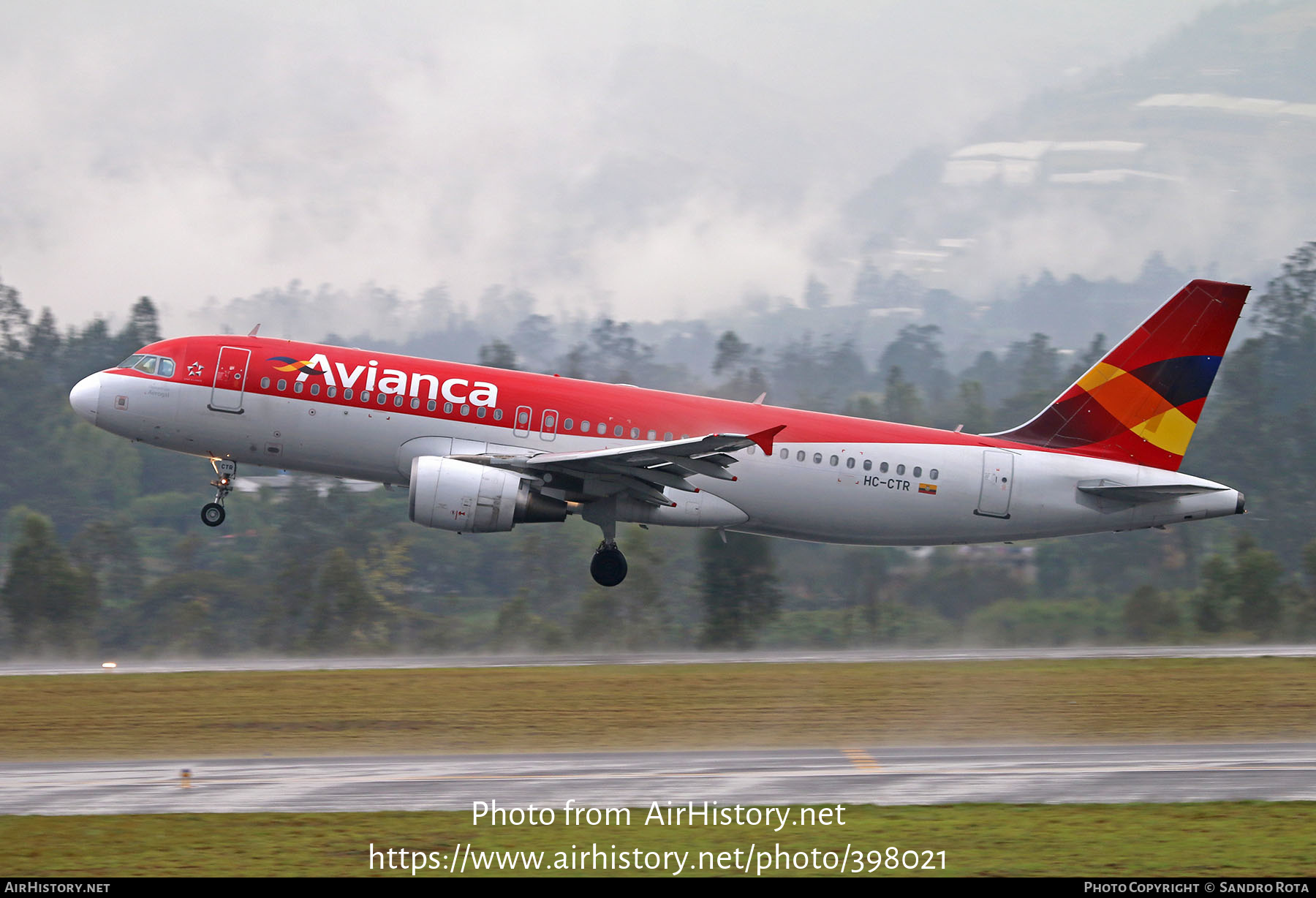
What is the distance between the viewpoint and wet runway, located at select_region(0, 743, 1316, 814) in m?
17.2

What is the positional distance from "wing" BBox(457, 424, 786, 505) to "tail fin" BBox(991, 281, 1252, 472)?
7.85 metres

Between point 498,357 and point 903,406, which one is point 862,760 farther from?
point 498,357

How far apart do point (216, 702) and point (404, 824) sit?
11.4m

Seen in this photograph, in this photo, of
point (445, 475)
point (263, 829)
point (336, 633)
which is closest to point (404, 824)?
point (263, 829)

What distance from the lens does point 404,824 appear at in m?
15.8

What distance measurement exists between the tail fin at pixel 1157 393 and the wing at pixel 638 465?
7.85m

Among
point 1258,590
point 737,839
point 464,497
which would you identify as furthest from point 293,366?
point 1258,590

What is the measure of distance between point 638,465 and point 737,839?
14.2 m

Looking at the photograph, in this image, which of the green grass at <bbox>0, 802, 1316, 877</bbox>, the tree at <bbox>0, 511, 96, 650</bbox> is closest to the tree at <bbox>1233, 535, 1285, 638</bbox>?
the green grass at <bbox>0, 802, 1316, 877</bbox>

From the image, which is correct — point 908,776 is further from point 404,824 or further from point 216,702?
point 216,702

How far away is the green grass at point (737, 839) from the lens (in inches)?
557

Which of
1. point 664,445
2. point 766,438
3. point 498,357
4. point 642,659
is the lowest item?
point 642,659

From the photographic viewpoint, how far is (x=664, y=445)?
2767cm

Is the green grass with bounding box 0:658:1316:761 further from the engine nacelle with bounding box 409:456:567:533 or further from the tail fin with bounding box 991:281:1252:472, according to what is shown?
the tail fin with bounding box 991:281:1252:472
